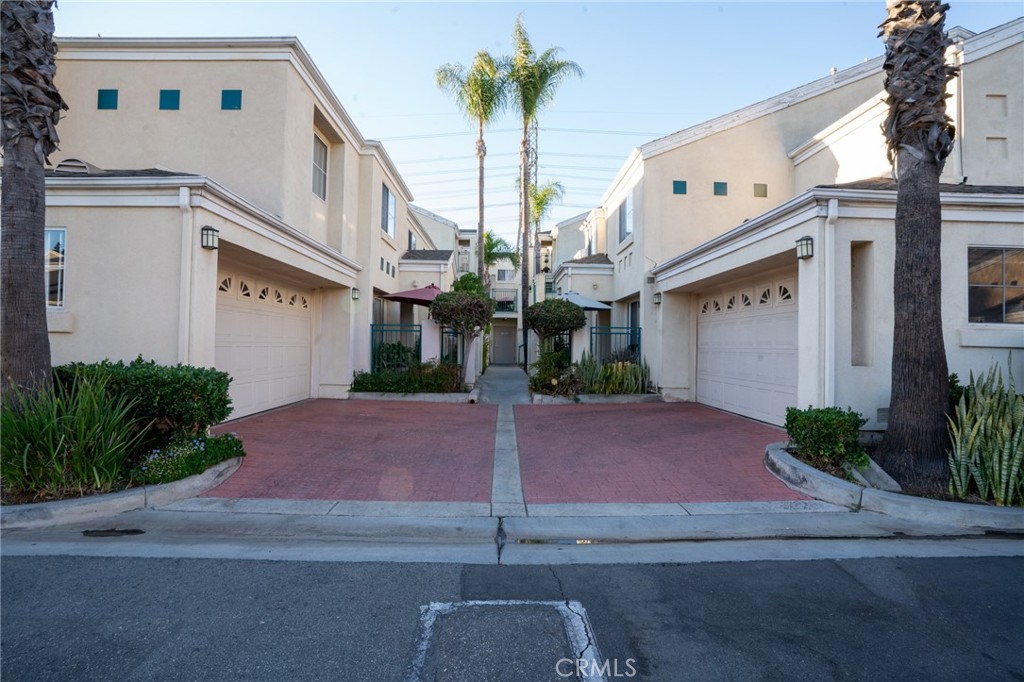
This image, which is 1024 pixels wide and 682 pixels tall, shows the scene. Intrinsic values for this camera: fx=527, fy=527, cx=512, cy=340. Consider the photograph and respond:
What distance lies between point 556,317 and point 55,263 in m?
10.0

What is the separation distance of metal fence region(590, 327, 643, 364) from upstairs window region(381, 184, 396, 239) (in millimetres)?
7368

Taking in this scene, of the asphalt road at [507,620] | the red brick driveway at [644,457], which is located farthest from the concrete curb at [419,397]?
the asphalt road at [507,620]

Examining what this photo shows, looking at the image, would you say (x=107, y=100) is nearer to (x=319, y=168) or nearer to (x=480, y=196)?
(x=319, y=168)

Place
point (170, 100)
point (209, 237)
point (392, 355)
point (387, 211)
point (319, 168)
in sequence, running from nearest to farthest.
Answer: point (209, 237) → point (170, 100) → point (319, 168) → point (392, 355) → point (387, 211)

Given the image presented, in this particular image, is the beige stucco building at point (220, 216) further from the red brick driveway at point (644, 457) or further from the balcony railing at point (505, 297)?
the balcony railing at point (505, 297)

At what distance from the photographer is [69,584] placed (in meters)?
3.74

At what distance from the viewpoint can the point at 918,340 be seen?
6113mm

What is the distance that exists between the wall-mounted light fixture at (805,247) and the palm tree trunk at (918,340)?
1.36 m

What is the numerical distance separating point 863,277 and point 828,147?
7413 mm

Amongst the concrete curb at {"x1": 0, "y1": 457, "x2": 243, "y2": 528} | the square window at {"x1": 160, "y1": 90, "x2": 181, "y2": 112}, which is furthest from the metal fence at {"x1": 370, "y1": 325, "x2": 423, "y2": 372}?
the concrete curb at {"x1": 0, "y1": 457, "x2": 243, "y2": 528}

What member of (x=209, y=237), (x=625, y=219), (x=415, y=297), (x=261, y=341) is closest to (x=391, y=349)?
(x=415, y=297)

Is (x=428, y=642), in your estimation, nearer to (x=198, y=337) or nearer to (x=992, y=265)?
(x=198, y=337)

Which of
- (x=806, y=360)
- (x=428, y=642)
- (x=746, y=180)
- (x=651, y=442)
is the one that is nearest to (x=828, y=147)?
(x=746, y=180)

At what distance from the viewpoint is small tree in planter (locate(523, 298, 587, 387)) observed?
13.9 metres
